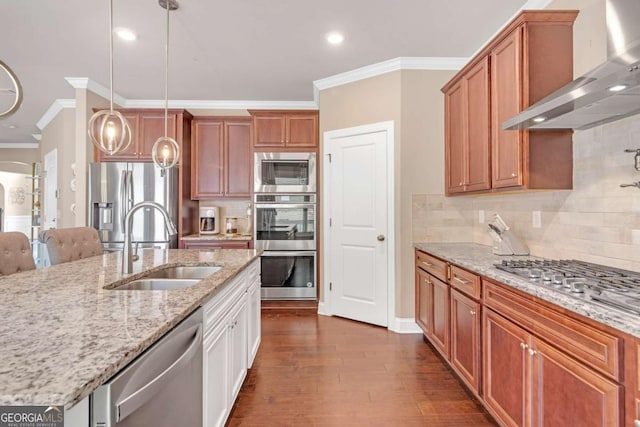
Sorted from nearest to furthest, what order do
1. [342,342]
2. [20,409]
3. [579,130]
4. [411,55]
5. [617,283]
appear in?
[20,409], [617,283], [579,130], [342,342], [411,55]

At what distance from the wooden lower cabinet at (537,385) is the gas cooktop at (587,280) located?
24 centimetres

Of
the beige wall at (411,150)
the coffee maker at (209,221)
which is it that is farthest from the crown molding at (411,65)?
the coffee maker at (209,221)

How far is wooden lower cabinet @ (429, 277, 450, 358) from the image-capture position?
2400 mm

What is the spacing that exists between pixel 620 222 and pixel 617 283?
51 centimetres

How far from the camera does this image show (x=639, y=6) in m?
1.42

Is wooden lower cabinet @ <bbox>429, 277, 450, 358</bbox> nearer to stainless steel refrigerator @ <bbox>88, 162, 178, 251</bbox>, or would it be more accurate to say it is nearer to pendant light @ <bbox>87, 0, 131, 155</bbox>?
pendant light @ <bbox>87, 0, 131, 155</bbox>

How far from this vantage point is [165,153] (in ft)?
8.88

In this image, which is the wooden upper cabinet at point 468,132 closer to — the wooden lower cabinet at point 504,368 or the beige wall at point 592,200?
the beige wall at point 592,200

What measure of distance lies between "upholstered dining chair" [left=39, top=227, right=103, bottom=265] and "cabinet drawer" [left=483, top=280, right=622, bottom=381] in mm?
2825

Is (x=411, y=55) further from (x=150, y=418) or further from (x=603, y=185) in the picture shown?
(x=150, y=418)

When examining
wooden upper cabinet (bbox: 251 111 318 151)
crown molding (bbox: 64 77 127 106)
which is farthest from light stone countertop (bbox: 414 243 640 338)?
crown molding (bbox: 64 77 127 106)

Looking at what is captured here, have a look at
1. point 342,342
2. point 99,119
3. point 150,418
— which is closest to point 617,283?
point 150,418

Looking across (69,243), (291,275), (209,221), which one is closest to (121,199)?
(209,221)

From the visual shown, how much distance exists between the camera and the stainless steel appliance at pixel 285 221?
401cm
